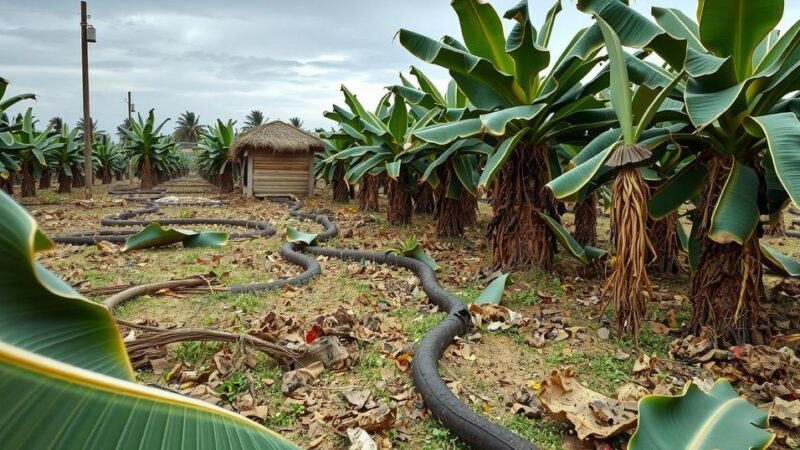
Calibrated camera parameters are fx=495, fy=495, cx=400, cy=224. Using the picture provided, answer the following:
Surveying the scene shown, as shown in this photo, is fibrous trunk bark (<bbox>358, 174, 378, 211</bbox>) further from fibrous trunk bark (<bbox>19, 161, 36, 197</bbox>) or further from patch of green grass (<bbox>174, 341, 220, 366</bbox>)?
fibrous trunk bark (<bbox>19, 161, 36, 197</bbox>)

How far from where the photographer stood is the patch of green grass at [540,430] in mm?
2311

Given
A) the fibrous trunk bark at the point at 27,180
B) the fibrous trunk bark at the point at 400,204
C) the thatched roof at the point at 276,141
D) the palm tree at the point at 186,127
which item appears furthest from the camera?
the palm tree at the point at 186,127

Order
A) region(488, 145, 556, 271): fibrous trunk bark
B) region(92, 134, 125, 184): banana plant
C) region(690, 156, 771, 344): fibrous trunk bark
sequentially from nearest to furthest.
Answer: region(690, 156, 771, 344): fibrous trunk bark → region(488, 145, 556, 271): fibrous trunk bark → region(92, 134, 125, 184): banana plant

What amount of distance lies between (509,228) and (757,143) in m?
2.23

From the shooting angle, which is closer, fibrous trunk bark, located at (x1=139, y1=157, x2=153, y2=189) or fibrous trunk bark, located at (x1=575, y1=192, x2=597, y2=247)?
fibrous trunk bark, located at (x1=575, y1=192, x2=597, y2=247)

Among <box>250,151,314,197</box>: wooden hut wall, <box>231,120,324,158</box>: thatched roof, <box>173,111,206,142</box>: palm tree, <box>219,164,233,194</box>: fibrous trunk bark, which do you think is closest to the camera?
<box>231,120,324,158</box>: thatched roof

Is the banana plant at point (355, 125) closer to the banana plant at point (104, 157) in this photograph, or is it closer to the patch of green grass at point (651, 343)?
the patch of green grass at point (651, 343)

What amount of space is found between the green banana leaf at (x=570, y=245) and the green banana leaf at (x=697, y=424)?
217 cm

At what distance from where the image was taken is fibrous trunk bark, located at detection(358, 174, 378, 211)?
A: 1136 cm

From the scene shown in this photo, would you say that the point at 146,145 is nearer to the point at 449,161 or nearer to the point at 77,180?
the point at 77,180

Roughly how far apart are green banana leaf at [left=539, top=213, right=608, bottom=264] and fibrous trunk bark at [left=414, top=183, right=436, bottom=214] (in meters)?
4.61

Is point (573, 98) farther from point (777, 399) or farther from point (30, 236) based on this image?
point (30, 236)

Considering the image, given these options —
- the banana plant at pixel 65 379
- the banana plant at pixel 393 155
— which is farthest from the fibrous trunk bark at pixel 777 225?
the banana plant at pixel 393 155

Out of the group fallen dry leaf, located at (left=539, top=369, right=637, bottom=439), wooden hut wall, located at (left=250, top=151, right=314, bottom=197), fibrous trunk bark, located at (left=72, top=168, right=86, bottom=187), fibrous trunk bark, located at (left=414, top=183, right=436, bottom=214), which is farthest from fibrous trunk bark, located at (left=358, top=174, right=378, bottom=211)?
fibrous trunk bark, located at (left=72, top=168, right=86, bottom=187)
